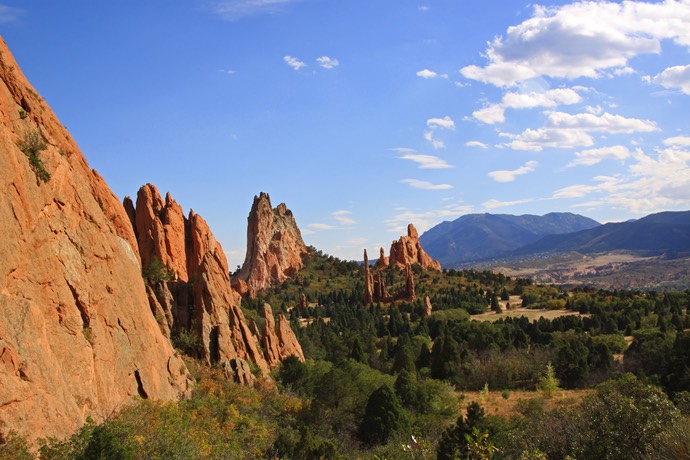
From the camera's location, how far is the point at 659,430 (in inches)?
816

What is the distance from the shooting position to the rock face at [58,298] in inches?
782

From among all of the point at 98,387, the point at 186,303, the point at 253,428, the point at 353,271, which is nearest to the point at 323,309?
the point at 353,271

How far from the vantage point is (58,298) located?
2388 cm

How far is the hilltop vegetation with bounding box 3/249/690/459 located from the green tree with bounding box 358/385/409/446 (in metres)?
0.10

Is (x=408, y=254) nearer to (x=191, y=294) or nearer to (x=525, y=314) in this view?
(x=525, y=314)

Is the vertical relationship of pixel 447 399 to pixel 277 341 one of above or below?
below

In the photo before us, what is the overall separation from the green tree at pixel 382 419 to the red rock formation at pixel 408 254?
135271 mm

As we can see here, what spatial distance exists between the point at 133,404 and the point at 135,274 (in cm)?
902

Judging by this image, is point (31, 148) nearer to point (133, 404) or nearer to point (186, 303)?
point (133, 404)

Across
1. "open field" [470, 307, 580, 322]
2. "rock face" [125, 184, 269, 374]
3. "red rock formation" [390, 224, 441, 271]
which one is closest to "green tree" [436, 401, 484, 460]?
"rock face" [125, 184, 269, 374]

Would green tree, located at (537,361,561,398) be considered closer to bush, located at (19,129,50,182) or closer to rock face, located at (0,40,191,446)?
rock face, located at (0,40,191,446)

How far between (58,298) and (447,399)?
4096 centimetres

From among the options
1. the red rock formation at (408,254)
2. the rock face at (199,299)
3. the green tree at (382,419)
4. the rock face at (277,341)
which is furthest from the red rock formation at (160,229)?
the red rock formation at (408,254)

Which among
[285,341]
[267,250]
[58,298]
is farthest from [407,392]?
[267,250]
